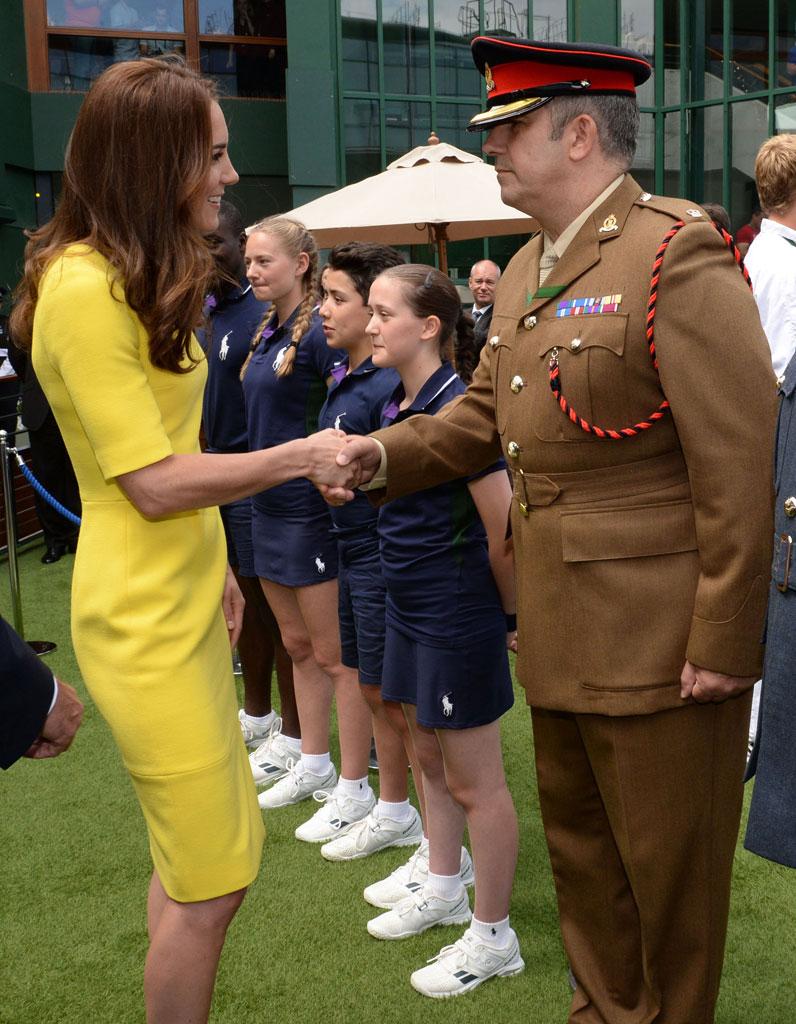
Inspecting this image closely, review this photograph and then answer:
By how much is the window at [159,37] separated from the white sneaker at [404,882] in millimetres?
14414

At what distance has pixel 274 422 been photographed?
4.20 metres

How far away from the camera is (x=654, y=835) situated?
2.34m

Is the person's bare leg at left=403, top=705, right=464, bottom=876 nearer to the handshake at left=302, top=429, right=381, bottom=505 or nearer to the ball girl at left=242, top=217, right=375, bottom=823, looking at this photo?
the ball girl at left=242, top=217, right=375, bottom=823

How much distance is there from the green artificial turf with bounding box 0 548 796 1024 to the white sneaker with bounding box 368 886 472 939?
3cm

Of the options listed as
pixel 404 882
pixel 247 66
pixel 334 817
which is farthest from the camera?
pixel 247 66

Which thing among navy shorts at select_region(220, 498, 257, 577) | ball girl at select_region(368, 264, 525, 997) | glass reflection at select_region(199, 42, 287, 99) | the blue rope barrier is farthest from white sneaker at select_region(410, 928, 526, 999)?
glass reflection at select_region(199, 42, 287, 99)

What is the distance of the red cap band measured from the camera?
2291mm

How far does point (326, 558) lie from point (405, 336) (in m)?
1.16

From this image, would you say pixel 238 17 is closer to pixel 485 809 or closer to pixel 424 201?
pixel 424 201

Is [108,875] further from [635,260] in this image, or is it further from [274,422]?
[635,260]

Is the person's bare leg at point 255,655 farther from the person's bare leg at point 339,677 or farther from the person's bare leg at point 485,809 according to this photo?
the person's bare leg at point 485,809

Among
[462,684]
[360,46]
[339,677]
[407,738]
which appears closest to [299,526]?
[339,677]

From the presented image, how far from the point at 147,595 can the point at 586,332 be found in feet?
3.16

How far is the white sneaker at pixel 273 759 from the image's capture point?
4605 millimetres
